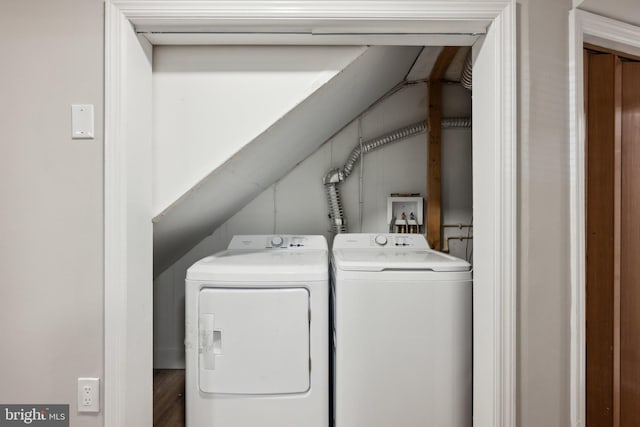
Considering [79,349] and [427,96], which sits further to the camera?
[427,96]

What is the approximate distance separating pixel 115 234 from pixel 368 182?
5.61 ft

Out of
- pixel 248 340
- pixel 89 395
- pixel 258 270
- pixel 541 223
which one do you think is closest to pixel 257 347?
pixel 248 340

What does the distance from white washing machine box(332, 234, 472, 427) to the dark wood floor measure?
1.05 meters

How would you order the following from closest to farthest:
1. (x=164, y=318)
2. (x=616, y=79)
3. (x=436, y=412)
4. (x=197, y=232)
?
(x=436, y=412) < (x=616, y=79) < (x=197, y=232) < (x=164, y=318)

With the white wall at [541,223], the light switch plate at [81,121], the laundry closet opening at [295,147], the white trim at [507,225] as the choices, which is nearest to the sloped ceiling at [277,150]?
the laundry closet opening at [295,147]

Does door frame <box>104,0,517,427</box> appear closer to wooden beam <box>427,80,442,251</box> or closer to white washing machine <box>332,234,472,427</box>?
white washing machine <box>332,234,472,427</box>

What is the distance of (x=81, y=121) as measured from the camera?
1.19m

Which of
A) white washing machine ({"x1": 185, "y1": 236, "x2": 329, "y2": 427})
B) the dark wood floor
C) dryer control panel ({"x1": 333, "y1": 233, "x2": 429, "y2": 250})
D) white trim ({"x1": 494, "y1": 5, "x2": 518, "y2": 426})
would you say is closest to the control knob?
dryer control panel ({"x1": 333, "y1": 233, "x2": 429, "y2": 250})

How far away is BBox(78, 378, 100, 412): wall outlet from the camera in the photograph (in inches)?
47.1

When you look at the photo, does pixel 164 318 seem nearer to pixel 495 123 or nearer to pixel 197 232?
pixel 197 232

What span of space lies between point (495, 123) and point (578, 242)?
21.0 inches

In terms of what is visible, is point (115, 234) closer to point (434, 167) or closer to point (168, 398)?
point (168, 398)

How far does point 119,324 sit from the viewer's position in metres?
1.20

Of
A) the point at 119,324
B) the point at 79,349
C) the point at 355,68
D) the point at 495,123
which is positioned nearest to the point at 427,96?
the point at 355,68
